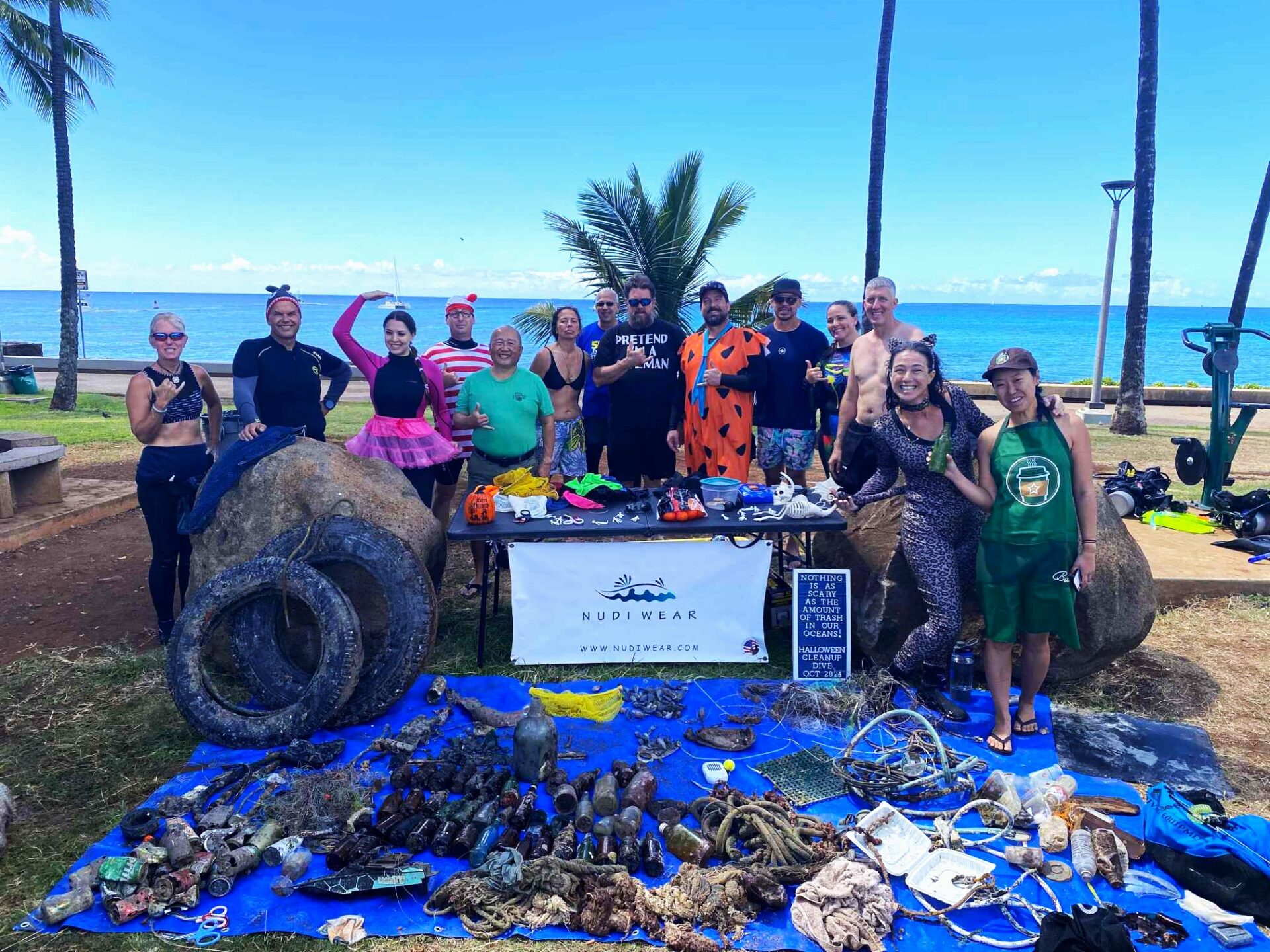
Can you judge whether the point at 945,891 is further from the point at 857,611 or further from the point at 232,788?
the point at 232,788

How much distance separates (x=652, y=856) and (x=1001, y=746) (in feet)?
6.33

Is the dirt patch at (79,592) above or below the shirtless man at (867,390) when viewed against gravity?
below

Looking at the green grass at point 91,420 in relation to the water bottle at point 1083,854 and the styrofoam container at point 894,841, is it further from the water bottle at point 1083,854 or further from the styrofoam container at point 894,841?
the water bottle at point 1083,854

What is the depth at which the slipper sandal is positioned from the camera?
4.05 metres

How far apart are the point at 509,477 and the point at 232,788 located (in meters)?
2.43

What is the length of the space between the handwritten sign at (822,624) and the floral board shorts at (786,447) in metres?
1.78

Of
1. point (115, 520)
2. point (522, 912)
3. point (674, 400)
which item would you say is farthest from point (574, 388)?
point (115, 520)

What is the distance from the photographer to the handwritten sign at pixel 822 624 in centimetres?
491

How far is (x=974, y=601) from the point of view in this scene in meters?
4.65

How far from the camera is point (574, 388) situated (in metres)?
6.51

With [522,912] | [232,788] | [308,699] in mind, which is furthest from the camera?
[308,699]

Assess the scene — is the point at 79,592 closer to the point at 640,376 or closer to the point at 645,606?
the point at 645,606

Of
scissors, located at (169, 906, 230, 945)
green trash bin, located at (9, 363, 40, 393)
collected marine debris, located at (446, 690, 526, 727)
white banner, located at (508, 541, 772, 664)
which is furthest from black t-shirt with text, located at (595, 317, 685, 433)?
green trash bin, located at (9, 363, 40, 393)

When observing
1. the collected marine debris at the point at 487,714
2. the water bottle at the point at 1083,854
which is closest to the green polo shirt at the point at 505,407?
the collected marine debris at the point at 487,714
